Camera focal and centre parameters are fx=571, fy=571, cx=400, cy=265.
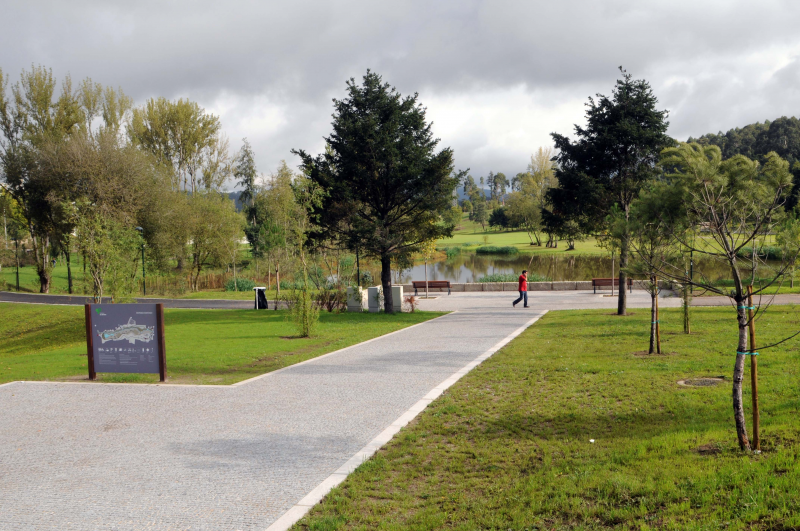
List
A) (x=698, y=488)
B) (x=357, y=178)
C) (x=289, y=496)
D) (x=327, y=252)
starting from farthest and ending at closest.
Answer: (x=327, y=252), (x=357, y=178), (x=289, y=496), (x=698, y=488)

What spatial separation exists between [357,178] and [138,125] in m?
33.3

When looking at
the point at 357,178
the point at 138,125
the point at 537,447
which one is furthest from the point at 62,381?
the point at 138,125

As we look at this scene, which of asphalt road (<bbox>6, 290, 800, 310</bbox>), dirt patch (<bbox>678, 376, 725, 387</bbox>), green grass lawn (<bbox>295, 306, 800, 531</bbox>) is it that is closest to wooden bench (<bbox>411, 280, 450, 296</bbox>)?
asphalt road (<bbox>6, 290, 800, 310</bbox>)

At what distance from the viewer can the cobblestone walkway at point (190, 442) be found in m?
4.61

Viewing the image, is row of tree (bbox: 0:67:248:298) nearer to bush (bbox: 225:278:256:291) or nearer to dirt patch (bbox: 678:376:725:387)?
bush (bbox: 225:278:256:291)

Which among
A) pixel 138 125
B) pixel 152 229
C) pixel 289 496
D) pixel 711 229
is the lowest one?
pixel 289 496

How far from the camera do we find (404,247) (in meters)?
21.8

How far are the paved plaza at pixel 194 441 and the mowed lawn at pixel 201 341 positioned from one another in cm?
98

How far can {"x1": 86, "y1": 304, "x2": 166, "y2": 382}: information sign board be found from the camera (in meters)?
10.1

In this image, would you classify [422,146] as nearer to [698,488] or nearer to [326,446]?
[326,446]

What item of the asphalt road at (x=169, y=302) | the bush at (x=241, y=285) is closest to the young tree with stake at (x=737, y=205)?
Result: the asphalt road at (x=169, y=302)

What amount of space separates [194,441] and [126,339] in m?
4.75

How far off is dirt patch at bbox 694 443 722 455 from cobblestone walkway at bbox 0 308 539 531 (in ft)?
10.7

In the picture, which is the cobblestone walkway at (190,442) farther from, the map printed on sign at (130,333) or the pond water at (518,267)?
the pond water at (518,267)
